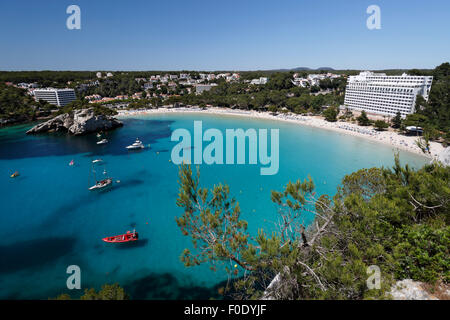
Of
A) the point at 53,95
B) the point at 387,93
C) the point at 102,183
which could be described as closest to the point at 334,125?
the point at 387,93

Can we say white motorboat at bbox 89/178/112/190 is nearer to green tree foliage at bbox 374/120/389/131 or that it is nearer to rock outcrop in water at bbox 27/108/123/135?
rock outcrop in water at bbox 27/108/123/135

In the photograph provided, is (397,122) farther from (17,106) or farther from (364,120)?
(17,106)

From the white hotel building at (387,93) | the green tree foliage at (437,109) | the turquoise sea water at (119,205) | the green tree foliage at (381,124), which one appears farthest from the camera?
the white hotel building at (387,93)

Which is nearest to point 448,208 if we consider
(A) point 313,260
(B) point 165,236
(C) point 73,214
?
(A) point 313,260

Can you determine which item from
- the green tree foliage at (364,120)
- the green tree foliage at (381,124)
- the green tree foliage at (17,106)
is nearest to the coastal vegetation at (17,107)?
the green tree foliage at (17,106)

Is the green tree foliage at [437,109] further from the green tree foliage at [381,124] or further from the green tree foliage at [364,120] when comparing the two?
the green tree foliage at [364,120]
